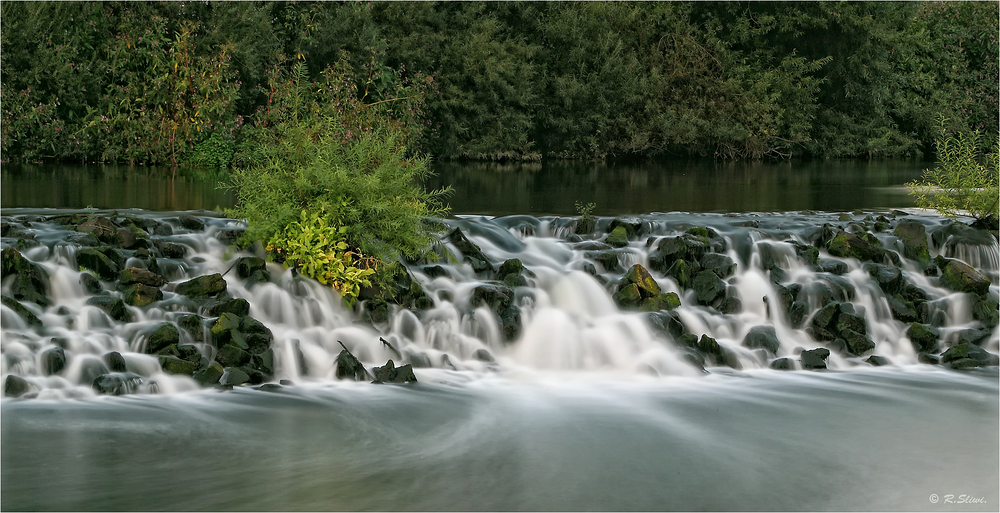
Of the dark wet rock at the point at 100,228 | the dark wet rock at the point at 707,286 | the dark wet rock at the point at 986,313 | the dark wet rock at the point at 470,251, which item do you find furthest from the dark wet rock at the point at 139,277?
the dark wet rock at the point at 986,313

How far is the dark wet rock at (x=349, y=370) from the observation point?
Answer: 7801 mm

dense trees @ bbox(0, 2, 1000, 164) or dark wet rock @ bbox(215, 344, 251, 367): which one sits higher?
dense trees @ bbox(0, 2, 1000, 164)

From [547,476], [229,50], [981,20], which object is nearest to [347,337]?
[547,476]

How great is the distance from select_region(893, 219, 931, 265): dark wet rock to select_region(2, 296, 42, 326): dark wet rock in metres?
7.72

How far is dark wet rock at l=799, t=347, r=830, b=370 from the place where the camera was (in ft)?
28.0

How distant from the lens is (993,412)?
7.50 metres

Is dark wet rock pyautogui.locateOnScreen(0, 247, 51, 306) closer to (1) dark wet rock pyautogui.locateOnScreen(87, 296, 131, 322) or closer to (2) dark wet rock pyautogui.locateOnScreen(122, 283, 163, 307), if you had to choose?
(1) dark wet rock pyautogui.locateOnScreen(87, 296, 131, 322)

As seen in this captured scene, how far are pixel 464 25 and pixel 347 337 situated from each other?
66.3 feet

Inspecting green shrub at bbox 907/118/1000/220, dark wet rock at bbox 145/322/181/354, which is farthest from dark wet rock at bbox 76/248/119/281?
green shrub at bbox 907/118/1000/220

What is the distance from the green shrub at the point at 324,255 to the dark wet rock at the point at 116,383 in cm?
182

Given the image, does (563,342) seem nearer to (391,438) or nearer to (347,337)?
(347,337)

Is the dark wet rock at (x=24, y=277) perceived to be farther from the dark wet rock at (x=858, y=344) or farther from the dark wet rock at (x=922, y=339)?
the dark wet rock at (x=922, y=339)

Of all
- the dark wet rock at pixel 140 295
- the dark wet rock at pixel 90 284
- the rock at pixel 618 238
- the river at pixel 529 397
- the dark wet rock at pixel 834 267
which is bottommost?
the river at pixel 529 397

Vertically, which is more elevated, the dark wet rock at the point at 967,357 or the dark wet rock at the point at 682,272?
the dark wet rock at the point at 682,272
